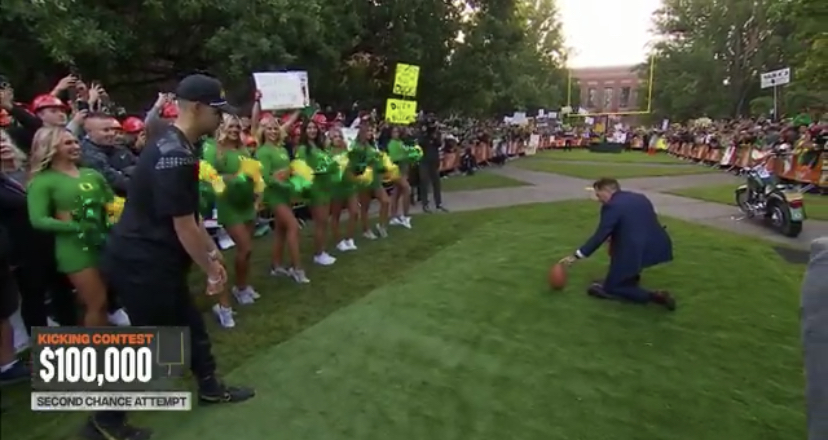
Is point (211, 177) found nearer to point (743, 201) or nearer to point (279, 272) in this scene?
point (279, 272)

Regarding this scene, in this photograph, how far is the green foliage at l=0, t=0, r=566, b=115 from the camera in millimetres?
10359

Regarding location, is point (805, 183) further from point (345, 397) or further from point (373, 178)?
point (345, 397)

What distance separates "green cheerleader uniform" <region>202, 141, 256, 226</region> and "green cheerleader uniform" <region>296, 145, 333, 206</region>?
5.60ft

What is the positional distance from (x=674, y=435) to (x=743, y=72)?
2234 inches

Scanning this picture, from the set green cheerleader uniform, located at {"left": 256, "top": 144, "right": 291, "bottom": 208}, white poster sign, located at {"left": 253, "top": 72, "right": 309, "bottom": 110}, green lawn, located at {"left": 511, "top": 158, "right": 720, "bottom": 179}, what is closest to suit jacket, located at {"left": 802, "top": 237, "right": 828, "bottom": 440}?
green cheerleader uniform, located at {"left": 256, "top": 144, "right": 291, "bottom": 208}

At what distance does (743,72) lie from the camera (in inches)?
2135

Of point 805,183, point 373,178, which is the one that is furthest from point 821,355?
point 805,183

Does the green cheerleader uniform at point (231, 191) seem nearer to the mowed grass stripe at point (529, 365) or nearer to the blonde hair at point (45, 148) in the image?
the mowed grass stripe at point (529, 365)

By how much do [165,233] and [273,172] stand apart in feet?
11.7

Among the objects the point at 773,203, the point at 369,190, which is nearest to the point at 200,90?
the point at 369,190

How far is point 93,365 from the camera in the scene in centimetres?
407

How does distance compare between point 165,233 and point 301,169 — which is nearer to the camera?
point 165,233

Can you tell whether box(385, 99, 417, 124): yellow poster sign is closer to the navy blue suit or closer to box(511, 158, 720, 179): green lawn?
the navy blue suit
